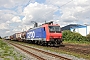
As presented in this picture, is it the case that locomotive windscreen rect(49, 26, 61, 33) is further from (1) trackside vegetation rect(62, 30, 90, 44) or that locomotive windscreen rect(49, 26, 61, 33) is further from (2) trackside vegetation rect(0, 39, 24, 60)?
(1) trackside vegetation rect(62, 30, 90, 44)

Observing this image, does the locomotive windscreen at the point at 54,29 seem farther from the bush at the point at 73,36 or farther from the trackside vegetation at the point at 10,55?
the bush at the point at 73,36

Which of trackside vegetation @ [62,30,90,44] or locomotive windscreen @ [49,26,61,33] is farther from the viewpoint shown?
trackside vegetation @ [62,30,90,44]

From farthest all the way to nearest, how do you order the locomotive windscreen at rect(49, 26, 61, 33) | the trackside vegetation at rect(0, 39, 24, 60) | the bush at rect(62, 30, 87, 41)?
the bush at rect(62, 30, 87, 41), the locomotive windscreen at rect(49, 26, 61, 33), the trackside vegetation at rect(0, 39, 24, 60)

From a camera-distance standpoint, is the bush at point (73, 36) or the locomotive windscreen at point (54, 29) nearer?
the locomotive windscreen at point (54, 29)

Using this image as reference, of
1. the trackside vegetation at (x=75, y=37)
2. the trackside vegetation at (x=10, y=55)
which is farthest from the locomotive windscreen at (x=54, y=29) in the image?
the trackside vegetation at (x=75, y=37)

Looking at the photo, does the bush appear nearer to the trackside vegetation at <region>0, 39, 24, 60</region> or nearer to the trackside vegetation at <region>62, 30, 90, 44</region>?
the trackside vegetation at <region>62, 30, 90, 44</region>

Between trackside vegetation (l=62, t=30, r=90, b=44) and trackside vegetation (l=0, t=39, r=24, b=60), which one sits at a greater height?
trackside vegetation (l=62, t=30, r=90, b=44)

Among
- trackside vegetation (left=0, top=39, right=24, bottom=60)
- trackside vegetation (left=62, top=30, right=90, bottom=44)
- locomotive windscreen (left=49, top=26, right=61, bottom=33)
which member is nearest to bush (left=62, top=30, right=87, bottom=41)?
trackside vegetation (left=62, top=30, right=90, bottom=44)

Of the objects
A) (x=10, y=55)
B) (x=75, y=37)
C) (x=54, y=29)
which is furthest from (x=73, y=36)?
(x=10, y=55)

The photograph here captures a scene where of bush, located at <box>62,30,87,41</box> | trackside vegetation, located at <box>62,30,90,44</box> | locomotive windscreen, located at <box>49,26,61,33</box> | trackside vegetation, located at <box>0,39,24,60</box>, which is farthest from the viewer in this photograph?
bush, located at <box>62,30,87,41</box>

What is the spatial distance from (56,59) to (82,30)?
59.5 metres

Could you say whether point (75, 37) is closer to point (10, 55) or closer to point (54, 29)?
point (54, 29)

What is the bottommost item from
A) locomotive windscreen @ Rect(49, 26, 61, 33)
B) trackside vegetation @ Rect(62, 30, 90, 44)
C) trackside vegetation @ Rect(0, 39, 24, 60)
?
trackside vegetation @ Rect(0, 39, 24, 60)

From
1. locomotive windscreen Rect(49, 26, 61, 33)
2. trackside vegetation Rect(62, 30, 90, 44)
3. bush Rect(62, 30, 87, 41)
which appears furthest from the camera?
bush Rect(62, 30, 87, 41)
